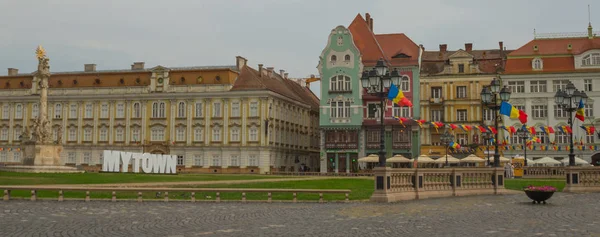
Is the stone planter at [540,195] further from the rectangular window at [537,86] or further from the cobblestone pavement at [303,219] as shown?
the rectangular window at [537,86]

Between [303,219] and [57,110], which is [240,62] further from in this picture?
[303,219]

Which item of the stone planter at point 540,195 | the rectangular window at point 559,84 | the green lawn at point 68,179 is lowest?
the stone planter at point 540,195

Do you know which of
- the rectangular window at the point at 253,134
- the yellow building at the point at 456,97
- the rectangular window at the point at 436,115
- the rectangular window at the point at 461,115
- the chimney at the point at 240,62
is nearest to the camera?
the yellow building at the point at 456,97

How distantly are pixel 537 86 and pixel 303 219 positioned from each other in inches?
2244

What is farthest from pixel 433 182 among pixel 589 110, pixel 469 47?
pixel 469 47

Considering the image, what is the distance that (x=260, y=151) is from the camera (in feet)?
242

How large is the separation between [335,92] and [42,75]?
3016 cm

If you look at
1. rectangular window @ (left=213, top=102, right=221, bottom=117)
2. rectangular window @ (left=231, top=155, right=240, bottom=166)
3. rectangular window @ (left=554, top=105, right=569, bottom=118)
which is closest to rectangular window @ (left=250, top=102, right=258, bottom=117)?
rectangular window @ (left=213, top=102, right=221, bottom=117)

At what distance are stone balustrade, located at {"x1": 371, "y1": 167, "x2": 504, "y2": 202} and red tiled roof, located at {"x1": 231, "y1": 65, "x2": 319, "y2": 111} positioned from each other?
45210 millimetres

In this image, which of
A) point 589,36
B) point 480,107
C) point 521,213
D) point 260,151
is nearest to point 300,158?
point 260,151

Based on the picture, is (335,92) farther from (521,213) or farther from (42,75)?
(521,213)

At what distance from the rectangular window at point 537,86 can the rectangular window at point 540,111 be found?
1.65m

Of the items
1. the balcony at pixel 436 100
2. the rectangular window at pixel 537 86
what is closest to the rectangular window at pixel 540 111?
the rectangular window at pixel 537 86

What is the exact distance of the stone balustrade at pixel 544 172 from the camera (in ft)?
174
